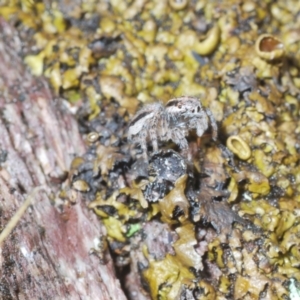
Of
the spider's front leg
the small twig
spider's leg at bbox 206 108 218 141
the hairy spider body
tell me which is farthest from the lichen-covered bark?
spider's leg at bbox 206 108 218 141

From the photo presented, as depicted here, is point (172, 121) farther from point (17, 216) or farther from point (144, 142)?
point (17, 216)

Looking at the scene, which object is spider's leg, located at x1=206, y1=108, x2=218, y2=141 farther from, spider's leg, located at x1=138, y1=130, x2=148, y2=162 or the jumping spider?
spider's leg, located at x1=138, y1=130, x2=148, y2=162

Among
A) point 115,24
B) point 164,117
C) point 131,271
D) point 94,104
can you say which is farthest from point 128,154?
point 115,24

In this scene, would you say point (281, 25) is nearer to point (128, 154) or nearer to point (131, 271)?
point (128, 154)

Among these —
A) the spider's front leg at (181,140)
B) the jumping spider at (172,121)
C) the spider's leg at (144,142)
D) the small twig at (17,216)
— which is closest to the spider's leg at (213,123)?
the jumping spider at (172,121)

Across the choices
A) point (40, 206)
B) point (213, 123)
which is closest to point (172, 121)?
point (213, 123)

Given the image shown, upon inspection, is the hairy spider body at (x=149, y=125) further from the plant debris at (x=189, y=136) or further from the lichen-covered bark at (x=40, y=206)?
the lichen-covered bark at (x=40, y=206)
